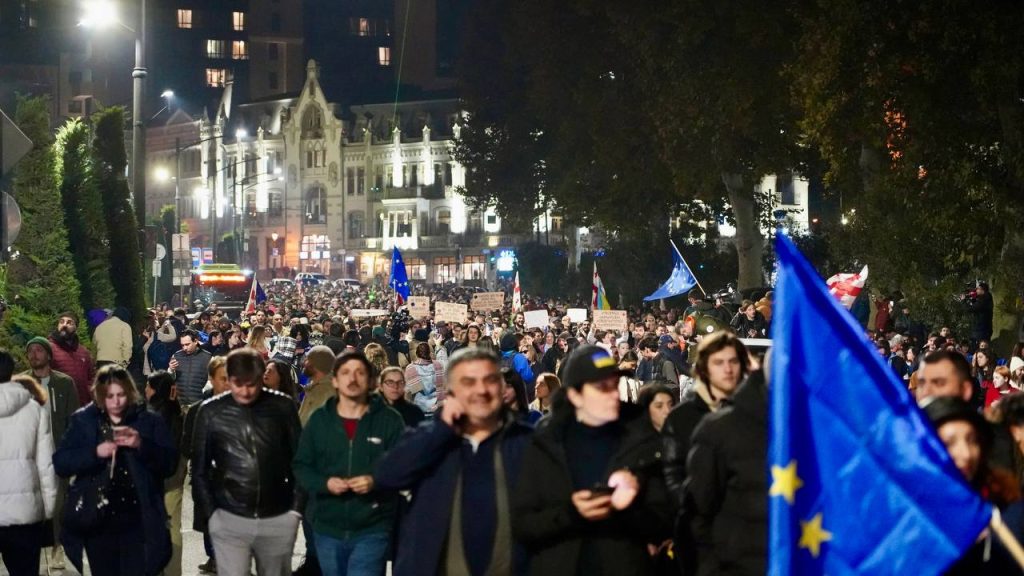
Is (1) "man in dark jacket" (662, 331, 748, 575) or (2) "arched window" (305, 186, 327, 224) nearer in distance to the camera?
(1) "man in dark jacket" (662, 331, 748, 575)

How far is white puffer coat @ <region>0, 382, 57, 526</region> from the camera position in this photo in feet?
30.5

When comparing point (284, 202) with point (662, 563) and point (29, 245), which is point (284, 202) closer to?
point (29, 245)

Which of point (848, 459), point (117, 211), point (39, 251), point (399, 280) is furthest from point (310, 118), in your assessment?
point (848, 459)

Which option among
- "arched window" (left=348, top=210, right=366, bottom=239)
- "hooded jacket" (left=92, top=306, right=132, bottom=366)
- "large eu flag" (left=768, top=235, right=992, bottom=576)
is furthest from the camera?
"arched window" (left=348, top=210, right=366, bottom=239)

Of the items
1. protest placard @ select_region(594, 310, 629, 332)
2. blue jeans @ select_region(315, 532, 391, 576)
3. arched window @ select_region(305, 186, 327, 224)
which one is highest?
arched window @ select_region(305, 186, 327, 224)

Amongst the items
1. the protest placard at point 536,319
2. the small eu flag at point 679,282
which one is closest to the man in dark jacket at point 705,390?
the protest placard at point 536,319

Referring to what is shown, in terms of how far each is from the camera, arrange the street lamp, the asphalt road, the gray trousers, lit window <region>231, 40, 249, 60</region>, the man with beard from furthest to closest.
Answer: lit window <region>231, 40, 249, 60</region>, the street lamp, the man with beard, the asphalt road, the gray trousers

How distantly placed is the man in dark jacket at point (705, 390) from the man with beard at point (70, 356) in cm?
981

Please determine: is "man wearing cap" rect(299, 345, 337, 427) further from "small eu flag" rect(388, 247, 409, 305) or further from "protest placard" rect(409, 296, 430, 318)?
"small eu flag" rect(388, 247, 409, 305)

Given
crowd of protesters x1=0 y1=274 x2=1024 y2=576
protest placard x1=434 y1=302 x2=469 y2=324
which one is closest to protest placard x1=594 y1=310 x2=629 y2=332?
protest placard x1=434 y1=302 x2=469 y2=324

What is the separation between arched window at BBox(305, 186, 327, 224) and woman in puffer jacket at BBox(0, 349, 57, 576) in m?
120

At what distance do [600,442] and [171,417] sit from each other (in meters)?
5.84

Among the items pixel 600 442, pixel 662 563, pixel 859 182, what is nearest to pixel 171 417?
pixel 662 563

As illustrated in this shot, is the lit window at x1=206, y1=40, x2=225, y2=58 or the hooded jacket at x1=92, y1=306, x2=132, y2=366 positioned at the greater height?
the lit window at x1=206, y1=40, x2=225, y2=58
